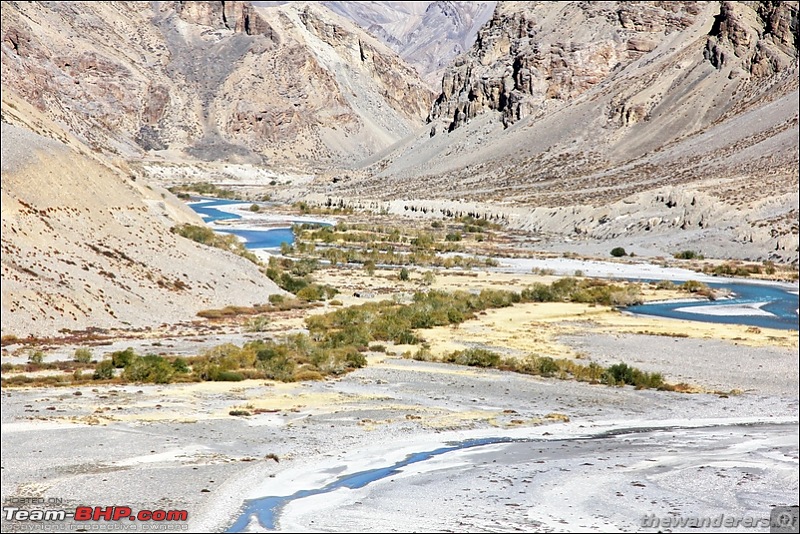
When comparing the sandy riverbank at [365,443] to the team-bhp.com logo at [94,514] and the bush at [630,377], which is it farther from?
the bush at [630,377]

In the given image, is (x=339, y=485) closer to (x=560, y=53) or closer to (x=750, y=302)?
(x=750, y=302)

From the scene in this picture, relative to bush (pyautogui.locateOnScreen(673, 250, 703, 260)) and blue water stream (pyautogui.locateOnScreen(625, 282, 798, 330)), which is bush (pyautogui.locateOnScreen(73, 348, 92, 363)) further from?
bush (pyautogui.locateOnScreen(673, 250, 703, 260))

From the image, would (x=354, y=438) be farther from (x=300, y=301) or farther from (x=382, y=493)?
(x=300, y=301)

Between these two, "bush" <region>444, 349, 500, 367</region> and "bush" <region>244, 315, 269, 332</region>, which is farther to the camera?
"bush" <region>244, 315, 269, 332</region>

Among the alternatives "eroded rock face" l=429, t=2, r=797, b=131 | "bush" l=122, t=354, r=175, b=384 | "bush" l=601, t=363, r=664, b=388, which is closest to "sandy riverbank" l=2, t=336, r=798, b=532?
"bush" l=122, t=354, r=175, b=384

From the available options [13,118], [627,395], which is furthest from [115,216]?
[627,395]

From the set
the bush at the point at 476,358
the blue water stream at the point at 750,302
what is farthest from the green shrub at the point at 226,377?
the blue water stream at the point at 750,302

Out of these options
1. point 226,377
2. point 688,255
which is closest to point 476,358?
point 226,377
